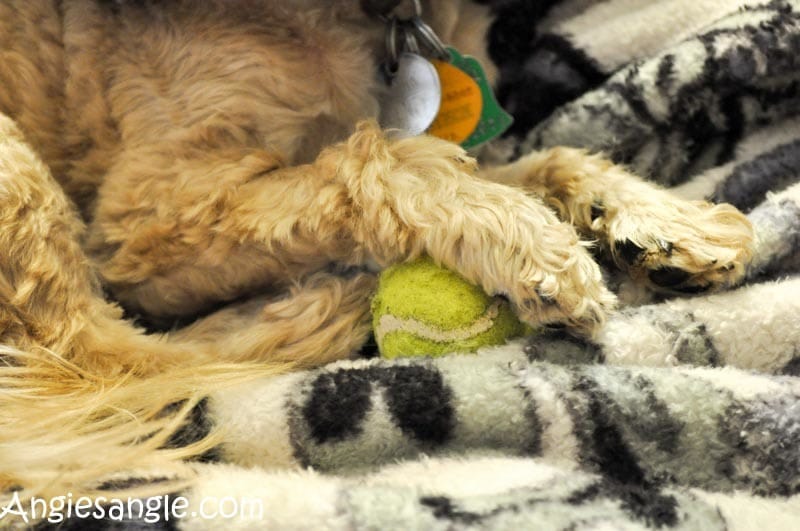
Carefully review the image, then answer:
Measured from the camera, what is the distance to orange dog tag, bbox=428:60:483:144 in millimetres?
1271

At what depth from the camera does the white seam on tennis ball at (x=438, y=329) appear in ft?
3.04

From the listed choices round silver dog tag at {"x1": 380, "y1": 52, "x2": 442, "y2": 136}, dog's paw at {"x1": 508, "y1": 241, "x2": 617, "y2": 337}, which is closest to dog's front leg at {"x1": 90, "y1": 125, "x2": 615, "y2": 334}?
dog's paw at {"x1": 508, "y1": 241, "x2": 617, "y2": 337}

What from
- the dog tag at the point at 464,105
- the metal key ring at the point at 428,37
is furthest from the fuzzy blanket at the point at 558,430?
the metal key ring at the point at 428,37

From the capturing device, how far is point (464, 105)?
1275 millimetres

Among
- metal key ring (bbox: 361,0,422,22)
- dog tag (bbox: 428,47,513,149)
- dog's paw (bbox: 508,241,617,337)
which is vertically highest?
metal key ring (bbox: 361,0,422,22)

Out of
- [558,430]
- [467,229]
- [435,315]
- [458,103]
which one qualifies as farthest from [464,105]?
[558,430]

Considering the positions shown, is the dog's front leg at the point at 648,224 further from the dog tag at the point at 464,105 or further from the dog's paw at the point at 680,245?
the dog tag at the point at 464,105

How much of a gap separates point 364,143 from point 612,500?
58 centimetres

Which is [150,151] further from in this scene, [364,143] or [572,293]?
[572,293]

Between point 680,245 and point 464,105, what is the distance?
0.43m

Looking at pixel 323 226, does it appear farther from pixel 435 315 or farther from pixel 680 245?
pixel 680 245

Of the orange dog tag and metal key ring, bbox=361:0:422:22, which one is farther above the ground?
metal key ring, bbox=361:0:422:22

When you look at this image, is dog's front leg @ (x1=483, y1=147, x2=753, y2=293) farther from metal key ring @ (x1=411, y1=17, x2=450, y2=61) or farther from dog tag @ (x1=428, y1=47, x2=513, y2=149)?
metal key ring @ (x1=411, y1=17, x2=450, y2=61)

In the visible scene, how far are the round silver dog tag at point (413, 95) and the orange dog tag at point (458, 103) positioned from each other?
4 centimetres
